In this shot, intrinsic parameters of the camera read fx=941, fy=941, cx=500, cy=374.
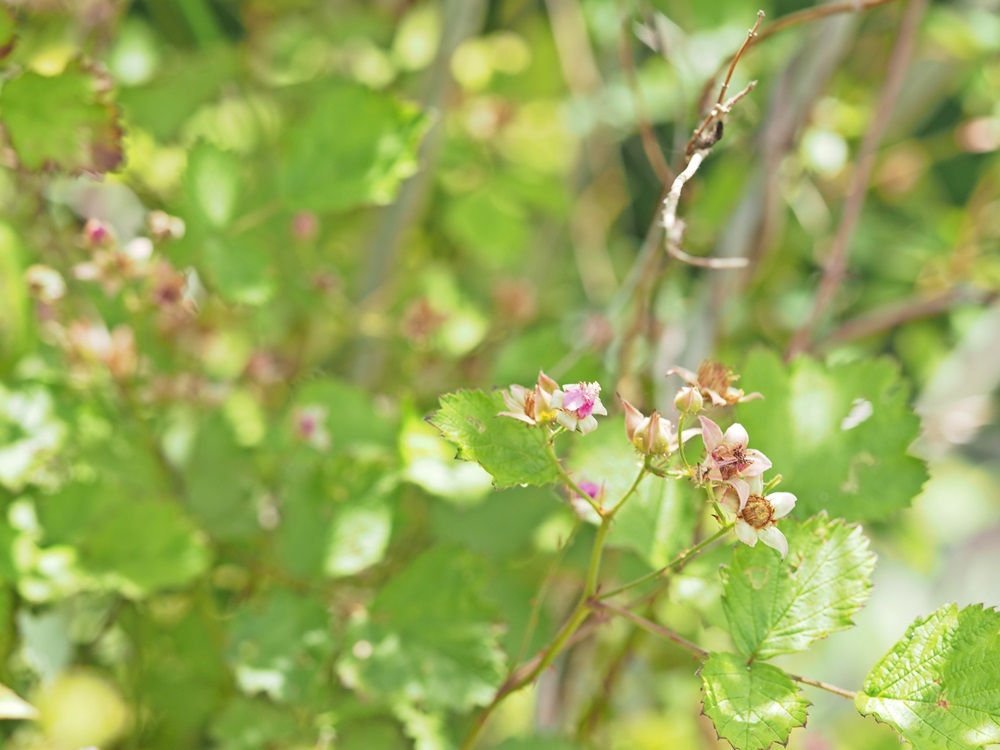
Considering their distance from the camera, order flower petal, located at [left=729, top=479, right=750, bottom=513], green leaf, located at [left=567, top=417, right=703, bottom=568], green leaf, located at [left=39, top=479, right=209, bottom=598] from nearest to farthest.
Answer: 1. flower petal, located at [left=729, top=479, right=750, bottom=513]
2. green leaf, located at [left=567, top=417, right=703, bottom=568]
3. green leaf, located at [left=39, top=479, right=209, bottom=598]

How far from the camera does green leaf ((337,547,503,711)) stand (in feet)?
2.18

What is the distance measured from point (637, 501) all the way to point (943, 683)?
215 mm

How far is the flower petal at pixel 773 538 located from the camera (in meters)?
0.45

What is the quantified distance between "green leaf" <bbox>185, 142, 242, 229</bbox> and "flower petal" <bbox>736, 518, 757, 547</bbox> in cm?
55

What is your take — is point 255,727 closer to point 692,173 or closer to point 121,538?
point 121,538

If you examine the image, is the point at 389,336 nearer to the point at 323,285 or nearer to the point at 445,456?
the point at 323,285

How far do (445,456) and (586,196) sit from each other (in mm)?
716

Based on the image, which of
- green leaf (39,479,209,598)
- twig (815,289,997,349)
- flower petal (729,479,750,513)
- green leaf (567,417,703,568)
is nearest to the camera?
flower petal (729,479,750,513)

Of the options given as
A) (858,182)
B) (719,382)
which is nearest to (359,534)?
(719,382)

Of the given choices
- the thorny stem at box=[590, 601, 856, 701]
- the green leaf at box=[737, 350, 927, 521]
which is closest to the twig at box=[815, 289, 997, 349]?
the green leaf at box=[737, 350, 927, 521]

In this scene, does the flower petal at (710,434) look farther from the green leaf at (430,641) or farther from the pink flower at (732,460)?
the green leaf at (430,641)

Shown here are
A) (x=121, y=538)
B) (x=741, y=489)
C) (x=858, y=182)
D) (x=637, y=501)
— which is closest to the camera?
(x=741, y=489)

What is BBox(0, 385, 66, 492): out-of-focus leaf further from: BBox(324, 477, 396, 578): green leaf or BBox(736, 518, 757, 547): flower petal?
BBox(736, 518, 757, 547): flower petal

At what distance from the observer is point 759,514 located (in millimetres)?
454
